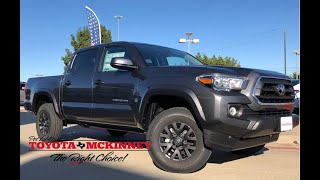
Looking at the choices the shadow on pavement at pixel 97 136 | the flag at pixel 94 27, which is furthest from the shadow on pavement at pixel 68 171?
the flag at pixel 94 27

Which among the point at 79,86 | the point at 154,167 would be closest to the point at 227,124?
the point at 154,167

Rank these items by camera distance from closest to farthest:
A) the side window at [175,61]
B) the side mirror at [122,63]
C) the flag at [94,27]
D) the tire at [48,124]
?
the side mirror at [122,63]
the side window at [175,61]
the tire at [48,124]
the flag at [94,27]

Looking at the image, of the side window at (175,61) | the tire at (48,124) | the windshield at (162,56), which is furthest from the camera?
the tire at (48,124)

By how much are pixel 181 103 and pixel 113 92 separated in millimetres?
1212

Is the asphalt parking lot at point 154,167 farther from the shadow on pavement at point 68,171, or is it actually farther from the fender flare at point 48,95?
the fender flare at point 48,95

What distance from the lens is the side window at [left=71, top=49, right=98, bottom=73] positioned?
6668 millimetres

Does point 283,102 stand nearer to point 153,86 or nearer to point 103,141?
point 153,86

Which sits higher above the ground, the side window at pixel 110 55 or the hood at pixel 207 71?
the side window at pixel 110 55

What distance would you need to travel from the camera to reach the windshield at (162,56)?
5820mm

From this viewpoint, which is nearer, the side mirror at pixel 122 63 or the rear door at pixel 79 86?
the side mirror at pixel 122 63

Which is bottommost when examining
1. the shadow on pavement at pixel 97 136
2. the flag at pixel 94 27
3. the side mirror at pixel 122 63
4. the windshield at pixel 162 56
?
the shadow on pavement at pixel 97 136

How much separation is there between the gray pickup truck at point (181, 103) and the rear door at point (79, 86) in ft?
0.10

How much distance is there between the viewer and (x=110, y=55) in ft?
20.9
